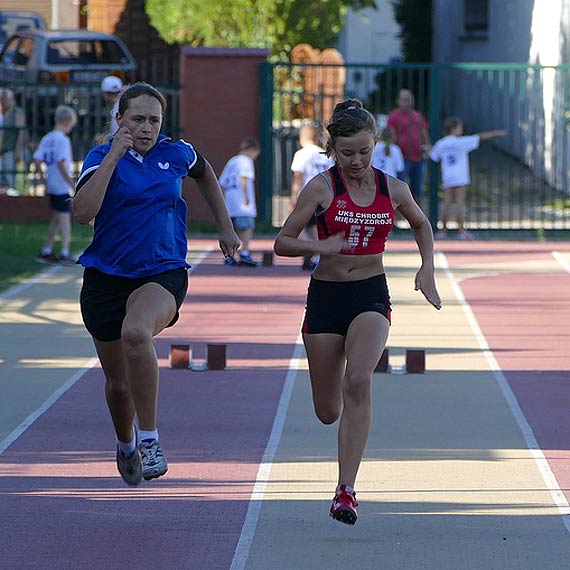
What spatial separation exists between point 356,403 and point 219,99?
1682cm

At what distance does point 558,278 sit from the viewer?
17016mm

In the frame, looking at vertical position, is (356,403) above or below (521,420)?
above

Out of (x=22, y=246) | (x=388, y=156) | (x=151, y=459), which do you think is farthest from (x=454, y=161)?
(x=151, y=459)

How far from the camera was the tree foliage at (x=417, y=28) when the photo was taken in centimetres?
4341

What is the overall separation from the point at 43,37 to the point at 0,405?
21294mm

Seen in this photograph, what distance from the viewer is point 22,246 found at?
19484 mm

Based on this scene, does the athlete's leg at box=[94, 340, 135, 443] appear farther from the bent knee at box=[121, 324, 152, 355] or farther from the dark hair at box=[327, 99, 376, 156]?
the dark hair at box=[327, 99, 376, 156]

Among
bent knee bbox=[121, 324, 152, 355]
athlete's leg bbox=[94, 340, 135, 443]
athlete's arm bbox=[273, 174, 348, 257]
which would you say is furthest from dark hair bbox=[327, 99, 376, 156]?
athlete's leg bbox=[94, 340, 135, 443]

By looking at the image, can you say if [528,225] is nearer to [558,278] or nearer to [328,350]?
[558,278]

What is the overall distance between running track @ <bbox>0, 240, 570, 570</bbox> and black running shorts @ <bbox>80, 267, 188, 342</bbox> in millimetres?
872

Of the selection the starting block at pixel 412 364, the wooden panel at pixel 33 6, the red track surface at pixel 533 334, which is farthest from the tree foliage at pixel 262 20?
the starting block at pixel 412 364

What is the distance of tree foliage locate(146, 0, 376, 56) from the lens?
32.9m

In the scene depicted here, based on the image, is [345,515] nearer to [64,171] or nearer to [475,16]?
[64,171]

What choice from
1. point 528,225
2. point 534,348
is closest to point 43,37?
point 528,225
